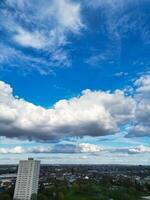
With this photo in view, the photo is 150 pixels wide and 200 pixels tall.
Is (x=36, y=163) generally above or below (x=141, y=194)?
above

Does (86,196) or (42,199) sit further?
(86,196)

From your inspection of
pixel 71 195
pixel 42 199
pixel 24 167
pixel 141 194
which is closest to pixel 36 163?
pixel 24 167

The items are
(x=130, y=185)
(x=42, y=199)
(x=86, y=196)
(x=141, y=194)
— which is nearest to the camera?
(x=42, y=199)

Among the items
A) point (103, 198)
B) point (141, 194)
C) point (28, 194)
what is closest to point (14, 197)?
point (28, 194)

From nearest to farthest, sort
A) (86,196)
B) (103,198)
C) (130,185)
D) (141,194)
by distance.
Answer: (103,198)
(86,196)
(141,194)
(130,185)

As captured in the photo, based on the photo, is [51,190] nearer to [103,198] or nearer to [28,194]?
[28,194]

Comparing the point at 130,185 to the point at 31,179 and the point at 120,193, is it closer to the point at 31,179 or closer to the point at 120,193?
the point at 120,193
